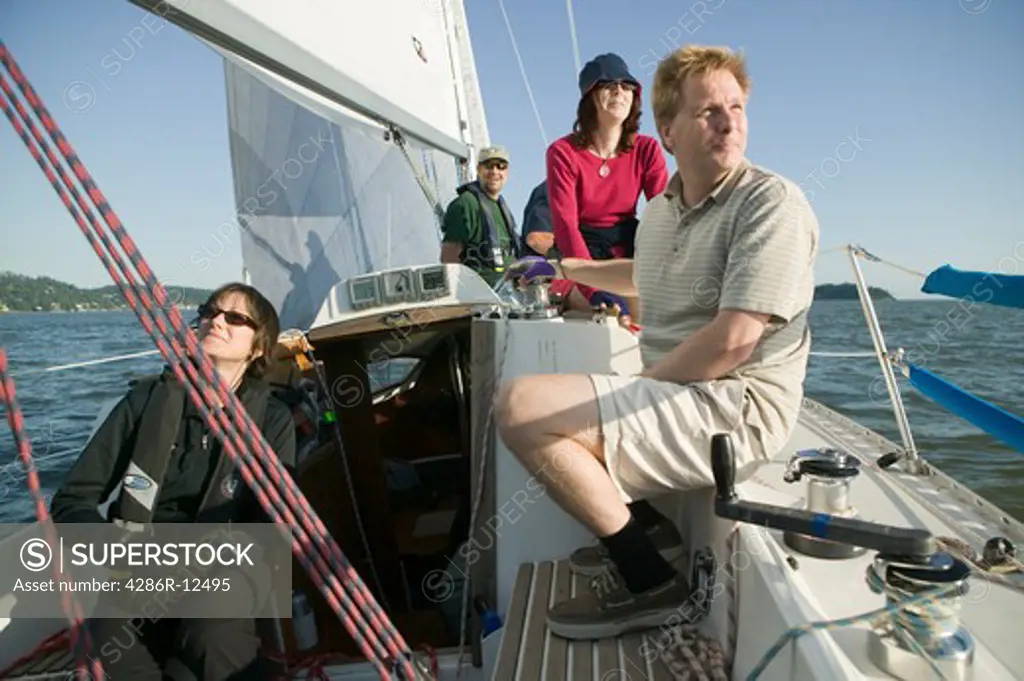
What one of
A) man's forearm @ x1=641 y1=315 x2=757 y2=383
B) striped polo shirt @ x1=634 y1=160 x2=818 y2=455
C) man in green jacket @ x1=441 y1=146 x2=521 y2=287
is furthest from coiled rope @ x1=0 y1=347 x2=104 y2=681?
man in green jacket @ x1=441 y1=146 x2=521 y2=287

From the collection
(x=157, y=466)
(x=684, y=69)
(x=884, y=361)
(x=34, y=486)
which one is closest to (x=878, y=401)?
(x=884, y=361)

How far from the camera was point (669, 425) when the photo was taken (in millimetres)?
1321

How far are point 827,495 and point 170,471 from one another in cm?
166

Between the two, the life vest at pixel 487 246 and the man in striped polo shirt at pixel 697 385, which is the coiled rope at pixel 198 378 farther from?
the life vest at pixel 487 246

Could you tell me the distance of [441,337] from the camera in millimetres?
3447

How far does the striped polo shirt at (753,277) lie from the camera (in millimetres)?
1275

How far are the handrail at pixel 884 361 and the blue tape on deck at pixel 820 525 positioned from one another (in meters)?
1.13

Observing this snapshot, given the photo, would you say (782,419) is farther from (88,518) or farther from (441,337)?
(441,337)

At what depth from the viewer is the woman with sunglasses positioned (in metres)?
1.66

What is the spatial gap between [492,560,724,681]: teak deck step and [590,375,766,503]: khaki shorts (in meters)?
0.37

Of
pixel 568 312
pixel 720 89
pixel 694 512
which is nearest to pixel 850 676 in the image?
pixel 694 512

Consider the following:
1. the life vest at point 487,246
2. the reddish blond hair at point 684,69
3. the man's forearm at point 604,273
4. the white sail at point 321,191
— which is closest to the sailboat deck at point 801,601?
the man's forearm at point 604,273

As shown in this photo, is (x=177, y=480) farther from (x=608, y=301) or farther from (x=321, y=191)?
(x=321, y=191)

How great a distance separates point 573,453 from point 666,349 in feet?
1.26
